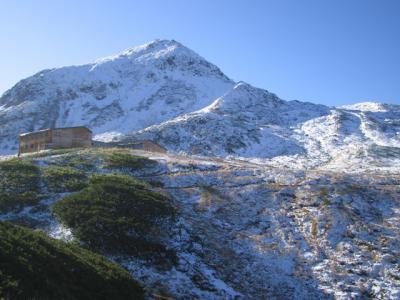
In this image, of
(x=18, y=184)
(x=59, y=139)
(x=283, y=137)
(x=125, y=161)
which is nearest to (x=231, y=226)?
(x=18, y=184)

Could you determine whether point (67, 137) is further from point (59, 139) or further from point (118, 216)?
point (118, 216)

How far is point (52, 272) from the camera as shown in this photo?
64.6ft

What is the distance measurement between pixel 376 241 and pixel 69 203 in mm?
20721

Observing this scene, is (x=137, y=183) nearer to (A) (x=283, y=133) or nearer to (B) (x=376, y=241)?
(B) (x=376, y=241)

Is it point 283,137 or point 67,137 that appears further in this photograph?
point 283,137

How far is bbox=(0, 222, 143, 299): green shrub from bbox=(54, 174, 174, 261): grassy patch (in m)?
4.29

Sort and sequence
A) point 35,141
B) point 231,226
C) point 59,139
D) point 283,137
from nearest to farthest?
1. point 231,226
2. point 59,139
3. point 35,141
4. point 283,137

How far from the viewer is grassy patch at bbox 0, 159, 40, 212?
3556 cm

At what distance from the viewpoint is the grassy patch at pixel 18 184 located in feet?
117

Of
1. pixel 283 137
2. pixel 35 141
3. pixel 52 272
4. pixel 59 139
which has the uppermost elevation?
pixel 283 137

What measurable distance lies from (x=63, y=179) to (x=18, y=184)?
3600 mm

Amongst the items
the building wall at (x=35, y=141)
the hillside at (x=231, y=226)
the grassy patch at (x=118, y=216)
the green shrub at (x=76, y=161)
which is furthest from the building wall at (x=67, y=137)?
the grassy patch at (x=118, y=216)

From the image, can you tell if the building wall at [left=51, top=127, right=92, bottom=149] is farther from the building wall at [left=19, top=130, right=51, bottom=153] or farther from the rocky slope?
the rocky slope

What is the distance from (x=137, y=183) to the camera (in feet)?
133
